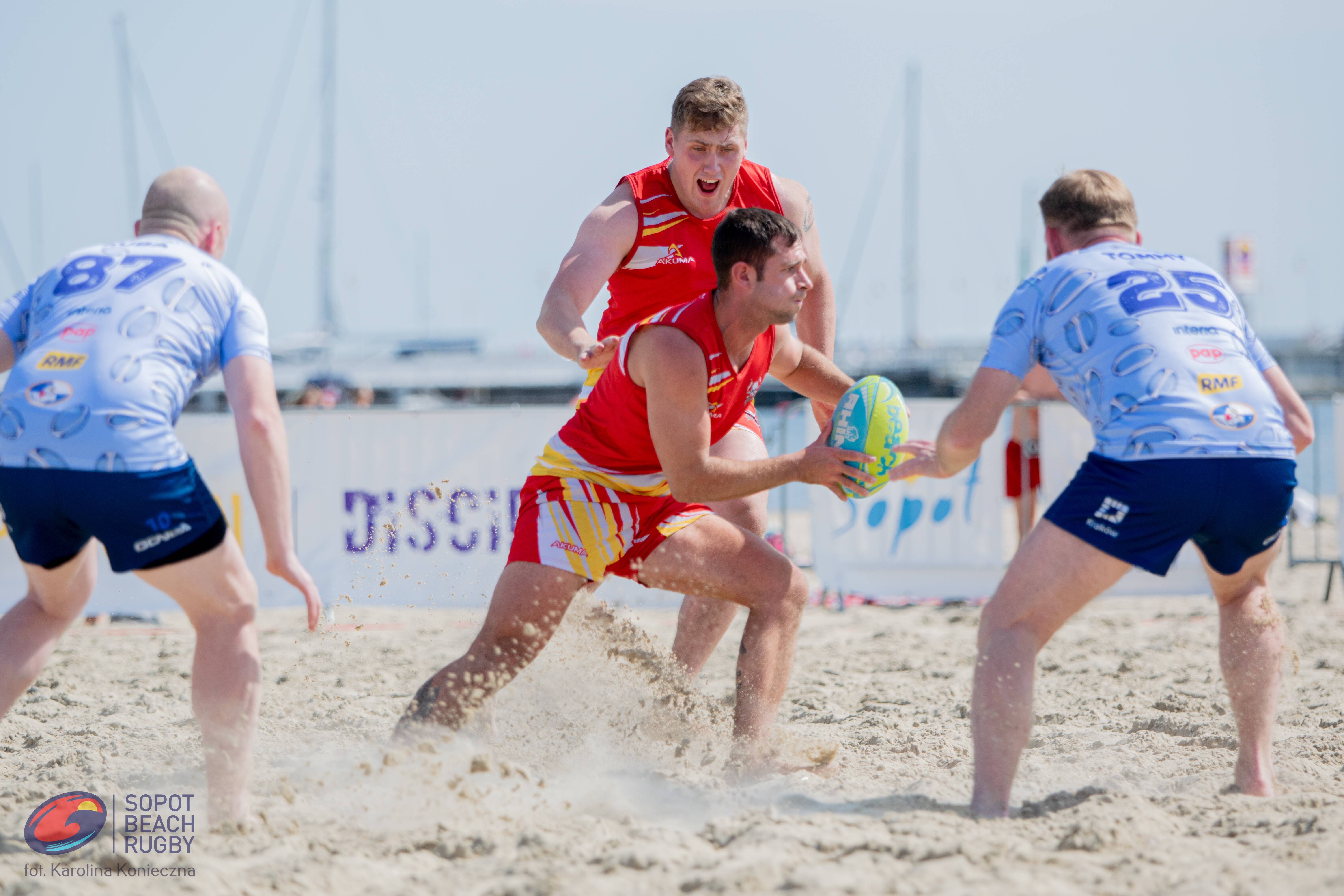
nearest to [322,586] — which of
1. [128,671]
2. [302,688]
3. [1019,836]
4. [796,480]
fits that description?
[128,671]

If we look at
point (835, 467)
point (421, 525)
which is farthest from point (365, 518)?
point (835, 467)

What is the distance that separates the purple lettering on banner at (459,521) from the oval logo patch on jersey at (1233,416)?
5.58m

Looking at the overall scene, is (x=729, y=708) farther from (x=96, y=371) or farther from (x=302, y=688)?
(x=96, y=371)

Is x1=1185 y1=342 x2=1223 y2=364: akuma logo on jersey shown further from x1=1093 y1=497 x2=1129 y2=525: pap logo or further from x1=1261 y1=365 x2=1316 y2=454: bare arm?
x1=1093 y1=497 x2=1129 y2=525: pap logo

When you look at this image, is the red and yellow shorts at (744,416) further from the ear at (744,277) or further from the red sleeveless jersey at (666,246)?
the ear at (744,277)

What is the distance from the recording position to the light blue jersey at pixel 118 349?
257 cm

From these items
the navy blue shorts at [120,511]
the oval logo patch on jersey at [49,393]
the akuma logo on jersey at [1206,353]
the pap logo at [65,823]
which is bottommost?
the pap logo at [65,823]

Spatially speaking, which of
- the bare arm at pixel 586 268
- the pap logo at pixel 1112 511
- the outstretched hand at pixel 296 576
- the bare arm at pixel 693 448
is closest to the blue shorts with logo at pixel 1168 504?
the pap logo at pixel 1112 511

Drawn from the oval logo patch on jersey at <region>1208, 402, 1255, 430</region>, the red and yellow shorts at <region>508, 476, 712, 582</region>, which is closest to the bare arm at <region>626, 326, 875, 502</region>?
the red and yellow shorts at <region>508, 476, 712, 582</region>

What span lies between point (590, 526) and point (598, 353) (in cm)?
53

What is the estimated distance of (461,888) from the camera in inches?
91.2

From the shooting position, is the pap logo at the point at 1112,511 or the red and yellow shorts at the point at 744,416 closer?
the pap logo at the point at 1112,511

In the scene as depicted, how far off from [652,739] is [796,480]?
1.12 meters

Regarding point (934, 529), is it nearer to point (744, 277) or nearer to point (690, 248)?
point (690, 248)
